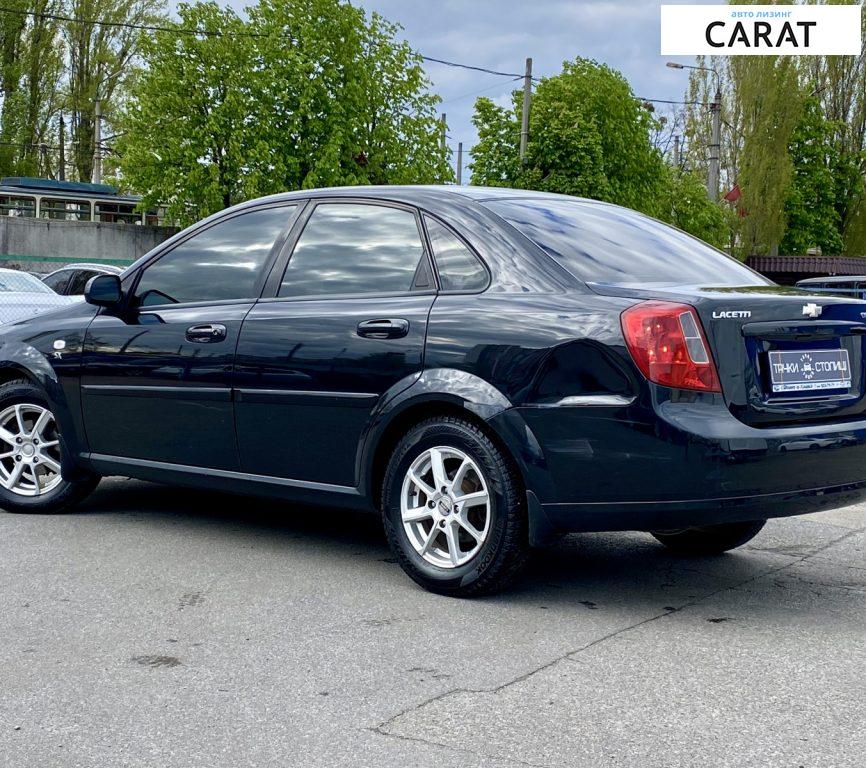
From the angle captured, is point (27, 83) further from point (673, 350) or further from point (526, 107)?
point (673, 350)

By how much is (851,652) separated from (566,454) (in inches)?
44.8

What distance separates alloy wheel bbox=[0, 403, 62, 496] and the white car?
638 cm

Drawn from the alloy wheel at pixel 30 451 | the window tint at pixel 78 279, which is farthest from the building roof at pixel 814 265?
the alloy wheel at pixel 30 451

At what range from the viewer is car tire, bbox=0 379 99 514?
640 centimetres

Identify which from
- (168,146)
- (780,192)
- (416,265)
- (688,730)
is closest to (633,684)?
(688,730)

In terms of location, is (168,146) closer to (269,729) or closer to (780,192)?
(780,192)

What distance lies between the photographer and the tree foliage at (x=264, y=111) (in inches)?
1425

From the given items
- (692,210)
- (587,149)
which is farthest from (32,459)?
(692,210)

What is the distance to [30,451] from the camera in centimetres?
648

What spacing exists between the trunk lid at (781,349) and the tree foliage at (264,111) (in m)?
31.9

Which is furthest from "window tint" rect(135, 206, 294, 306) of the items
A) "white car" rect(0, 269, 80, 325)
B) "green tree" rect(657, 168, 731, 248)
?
"green tree" rect(657, 168, 731, 248)

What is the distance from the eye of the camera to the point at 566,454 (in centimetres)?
445

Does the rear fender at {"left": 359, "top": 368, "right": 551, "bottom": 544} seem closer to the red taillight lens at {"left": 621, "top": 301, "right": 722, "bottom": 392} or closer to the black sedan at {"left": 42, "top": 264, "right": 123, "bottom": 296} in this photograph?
the red taillight lens at {"left": 621, "top": 301, "right": 722, "bottom": 392}

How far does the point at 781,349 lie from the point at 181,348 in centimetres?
265
